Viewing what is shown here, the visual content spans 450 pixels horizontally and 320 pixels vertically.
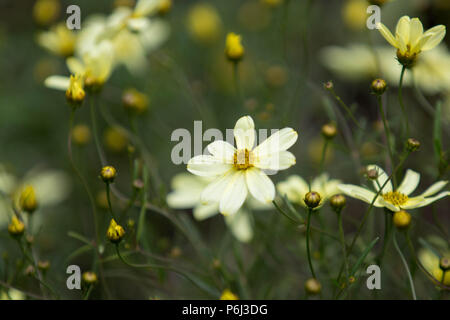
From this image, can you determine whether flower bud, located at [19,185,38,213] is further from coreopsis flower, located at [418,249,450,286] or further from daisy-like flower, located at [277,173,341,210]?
coreopsis flower, located at [418,249,450,286]

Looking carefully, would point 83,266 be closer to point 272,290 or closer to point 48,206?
point 48,206

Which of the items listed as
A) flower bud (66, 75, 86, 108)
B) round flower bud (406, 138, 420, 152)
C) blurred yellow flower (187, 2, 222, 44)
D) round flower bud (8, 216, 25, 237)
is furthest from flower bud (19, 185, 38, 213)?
blurred yellow flower (187, 2, 222, 44)

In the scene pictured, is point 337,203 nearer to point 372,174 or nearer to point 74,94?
point 372,174

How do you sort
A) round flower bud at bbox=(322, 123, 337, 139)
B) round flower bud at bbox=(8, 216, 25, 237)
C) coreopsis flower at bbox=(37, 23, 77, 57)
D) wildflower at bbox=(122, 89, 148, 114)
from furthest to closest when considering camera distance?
coreopsis flower at bbox=(37, 23, 77, 57) < wildflower at bbox=(122, 89, 148, 114) < round flower bud at bbox=(322, 123, 337, 139) < round flower bud at bbox=(8, 216, 25, 237)

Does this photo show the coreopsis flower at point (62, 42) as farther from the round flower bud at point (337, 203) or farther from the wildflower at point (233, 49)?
the round flower bud at point (337, 203)
